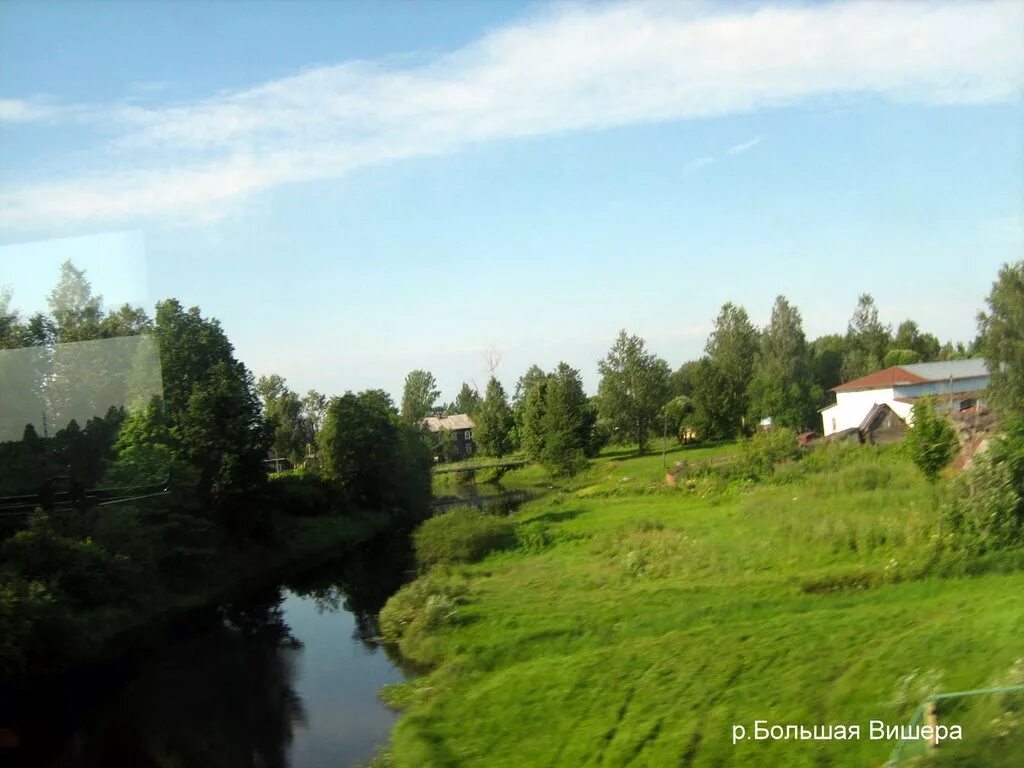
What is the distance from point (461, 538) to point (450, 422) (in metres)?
49.6

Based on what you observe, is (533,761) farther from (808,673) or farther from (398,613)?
(398,613)

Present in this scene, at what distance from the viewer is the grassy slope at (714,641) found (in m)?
9.08

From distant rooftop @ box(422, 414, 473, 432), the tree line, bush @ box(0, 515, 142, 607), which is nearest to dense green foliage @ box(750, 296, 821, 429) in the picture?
the tree line

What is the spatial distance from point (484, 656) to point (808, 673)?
19.7ft

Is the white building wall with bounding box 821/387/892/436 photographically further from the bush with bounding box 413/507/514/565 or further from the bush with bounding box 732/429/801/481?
the bush with bounding box 413/507/514/565

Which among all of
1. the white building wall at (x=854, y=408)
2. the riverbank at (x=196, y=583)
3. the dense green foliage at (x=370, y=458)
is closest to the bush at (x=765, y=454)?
the white building wall at (x=854, y=408)

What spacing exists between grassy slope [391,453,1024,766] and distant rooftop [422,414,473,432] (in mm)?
48870

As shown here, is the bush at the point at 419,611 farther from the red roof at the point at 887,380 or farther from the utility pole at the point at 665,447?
the red roof at the point at 887,380

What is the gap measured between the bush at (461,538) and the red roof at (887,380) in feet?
52.5

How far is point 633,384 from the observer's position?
4853cm

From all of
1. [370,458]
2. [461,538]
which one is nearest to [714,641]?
[461,538]

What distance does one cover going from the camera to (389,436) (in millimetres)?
44125

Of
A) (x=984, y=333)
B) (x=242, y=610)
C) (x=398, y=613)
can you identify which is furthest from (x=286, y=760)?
(x=984, y=333)

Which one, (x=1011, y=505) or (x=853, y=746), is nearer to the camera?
(x=853, y=746)
